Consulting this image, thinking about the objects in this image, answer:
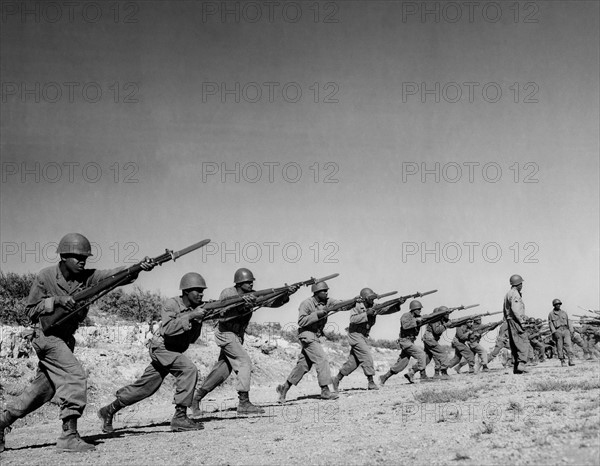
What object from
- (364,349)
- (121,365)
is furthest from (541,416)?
(121,365)

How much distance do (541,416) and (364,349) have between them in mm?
7386

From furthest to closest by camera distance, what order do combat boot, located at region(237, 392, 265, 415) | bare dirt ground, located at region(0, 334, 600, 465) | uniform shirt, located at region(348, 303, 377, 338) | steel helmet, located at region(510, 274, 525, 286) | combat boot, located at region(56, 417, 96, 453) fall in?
1. uniform shirt, located at region(348, 303, 377, 338)
2. steel helmet, located at region(510, 274, 525, 286)
3. combat boot, located at region(237, 392, 265, 415)
4. combat boot, located at region(56, 417, 96, 453)
5. bare dirt ground, located at region(0, 334, 600, 465)

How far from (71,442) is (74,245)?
2116mm

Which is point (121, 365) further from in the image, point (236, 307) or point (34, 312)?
point (34, 312)

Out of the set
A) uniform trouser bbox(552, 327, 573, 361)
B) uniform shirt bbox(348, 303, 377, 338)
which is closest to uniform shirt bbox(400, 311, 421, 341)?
uniform shirt bbox(348, 303, 377, 338)

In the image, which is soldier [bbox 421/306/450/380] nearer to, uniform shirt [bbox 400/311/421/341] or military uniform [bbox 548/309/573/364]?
uniform shirt [bbox 400/311/421/341]

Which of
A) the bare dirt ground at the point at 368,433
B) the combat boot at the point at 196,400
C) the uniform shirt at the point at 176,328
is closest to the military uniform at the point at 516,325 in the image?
the bare dirt ground at the point at 368,433

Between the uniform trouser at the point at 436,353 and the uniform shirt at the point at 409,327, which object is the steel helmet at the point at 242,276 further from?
the uniform trouser at the point at 436,353

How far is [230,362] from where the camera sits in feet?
32.2

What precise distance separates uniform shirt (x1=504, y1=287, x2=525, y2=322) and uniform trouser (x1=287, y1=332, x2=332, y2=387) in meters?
4.29

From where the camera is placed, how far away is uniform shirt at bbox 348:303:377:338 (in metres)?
14.1

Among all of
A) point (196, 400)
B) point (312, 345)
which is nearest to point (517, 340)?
point (312, 345)

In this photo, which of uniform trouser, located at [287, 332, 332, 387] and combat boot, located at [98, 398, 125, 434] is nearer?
combat boot, located at [98, 398, 125, 434]

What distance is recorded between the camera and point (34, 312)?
269 inches
